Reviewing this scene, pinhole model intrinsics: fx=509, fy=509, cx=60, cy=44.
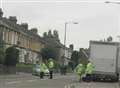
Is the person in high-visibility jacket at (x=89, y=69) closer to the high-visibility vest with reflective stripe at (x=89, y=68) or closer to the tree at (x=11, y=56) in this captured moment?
the high-visibility vest with reflective stripe at (x=89, y=68)

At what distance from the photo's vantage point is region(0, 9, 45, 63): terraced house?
272 ft

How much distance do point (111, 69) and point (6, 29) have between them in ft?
136

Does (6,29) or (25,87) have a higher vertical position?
(6,29)

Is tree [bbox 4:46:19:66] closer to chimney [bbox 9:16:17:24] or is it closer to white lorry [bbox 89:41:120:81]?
white lorry [bbox 89:41:120:81]

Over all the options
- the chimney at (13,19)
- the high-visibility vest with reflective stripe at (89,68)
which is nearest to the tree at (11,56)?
the high-visibility vest with reflective stripe at (89,68)

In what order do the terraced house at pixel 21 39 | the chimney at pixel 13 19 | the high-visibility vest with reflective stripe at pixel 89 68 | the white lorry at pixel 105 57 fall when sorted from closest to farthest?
the high-visibility vest with reflective stripe at pixel 89 68 → the white lorry at pixel 105 57 → the terraced house at pixel 21 39 → the chimney at pixel 13 19

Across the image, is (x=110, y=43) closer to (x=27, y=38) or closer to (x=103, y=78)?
(x=103, y=78)

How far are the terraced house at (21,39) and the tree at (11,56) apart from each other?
24.3 feet

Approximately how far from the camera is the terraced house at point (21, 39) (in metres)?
82.9

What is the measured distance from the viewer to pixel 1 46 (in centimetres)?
6619

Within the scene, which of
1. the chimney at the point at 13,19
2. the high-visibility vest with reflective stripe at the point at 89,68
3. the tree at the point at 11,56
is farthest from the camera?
the chimney at the point at 13,19

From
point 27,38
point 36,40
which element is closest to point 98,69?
point 27,38

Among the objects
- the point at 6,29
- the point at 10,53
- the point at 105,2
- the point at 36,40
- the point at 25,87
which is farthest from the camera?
the point at 36,40

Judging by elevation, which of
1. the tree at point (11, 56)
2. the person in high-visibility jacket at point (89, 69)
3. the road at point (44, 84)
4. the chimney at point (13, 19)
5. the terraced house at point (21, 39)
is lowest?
the road at point (44, 84)
